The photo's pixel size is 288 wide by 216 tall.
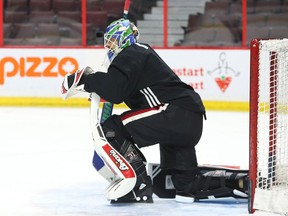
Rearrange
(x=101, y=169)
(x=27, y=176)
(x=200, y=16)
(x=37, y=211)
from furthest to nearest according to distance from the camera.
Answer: (x=200, y=16)
(x=27, y=176)
(x=101, y=169)
(x=37, y=211)

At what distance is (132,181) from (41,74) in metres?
5.24

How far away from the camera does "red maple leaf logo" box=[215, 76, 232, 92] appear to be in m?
8.66

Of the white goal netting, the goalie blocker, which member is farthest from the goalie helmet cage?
the goalie blocker

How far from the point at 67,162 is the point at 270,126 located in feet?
6.41

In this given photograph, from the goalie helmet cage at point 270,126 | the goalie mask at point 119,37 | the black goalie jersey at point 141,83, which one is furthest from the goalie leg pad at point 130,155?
the goalie helmet cage at point 270,126

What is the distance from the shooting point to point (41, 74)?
354 inches

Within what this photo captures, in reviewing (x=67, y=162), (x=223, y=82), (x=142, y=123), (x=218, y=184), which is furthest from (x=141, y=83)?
(x=223, y=82)

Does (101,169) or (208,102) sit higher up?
(101,169)

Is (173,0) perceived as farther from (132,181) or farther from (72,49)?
(132,181)

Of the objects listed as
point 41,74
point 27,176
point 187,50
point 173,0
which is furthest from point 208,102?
point 27,176

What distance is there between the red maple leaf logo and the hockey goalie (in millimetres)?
4644

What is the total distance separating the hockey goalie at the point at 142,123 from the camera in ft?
12.8

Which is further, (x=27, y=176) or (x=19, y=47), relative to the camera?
(x=19, y=47)

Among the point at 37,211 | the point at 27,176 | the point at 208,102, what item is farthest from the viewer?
the point at 208,102
